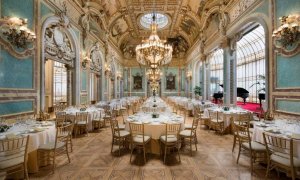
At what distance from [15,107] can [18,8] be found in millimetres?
2831

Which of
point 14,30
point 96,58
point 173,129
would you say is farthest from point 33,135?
point 96,58

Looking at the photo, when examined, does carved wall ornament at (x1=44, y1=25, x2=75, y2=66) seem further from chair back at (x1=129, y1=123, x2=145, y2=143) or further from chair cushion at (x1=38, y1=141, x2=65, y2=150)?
chair back at (x1=129, y1=123, x2=145, y2=143)

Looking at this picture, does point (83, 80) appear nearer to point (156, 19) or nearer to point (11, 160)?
point (11, 160)

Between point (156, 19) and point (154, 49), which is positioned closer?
point (154, 49)

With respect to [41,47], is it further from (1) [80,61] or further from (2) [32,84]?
(1) [80,61]

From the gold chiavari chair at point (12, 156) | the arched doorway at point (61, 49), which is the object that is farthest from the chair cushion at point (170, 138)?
the arched doorway at point (61, 49)

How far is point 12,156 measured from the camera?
330 cm

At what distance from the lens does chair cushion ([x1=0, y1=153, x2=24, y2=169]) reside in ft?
10.1

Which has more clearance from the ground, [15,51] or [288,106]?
[15,51]

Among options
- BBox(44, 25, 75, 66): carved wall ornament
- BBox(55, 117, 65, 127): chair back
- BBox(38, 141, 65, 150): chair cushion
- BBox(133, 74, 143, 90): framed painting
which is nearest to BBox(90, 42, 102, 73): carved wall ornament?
BBox(44, 25, 75, 66): carved wall ornament

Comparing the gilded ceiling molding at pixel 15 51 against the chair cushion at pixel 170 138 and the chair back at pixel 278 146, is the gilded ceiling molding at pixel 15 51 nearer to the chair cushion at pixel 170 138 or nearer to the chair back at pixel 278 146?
the chair cushion at pixel 170 138

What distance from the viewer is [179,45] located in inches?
915

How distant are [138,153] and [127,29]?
15.8 m

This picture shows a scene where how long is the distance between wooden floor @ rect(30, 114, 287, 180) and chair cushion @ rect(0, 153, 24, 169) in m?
0.64
